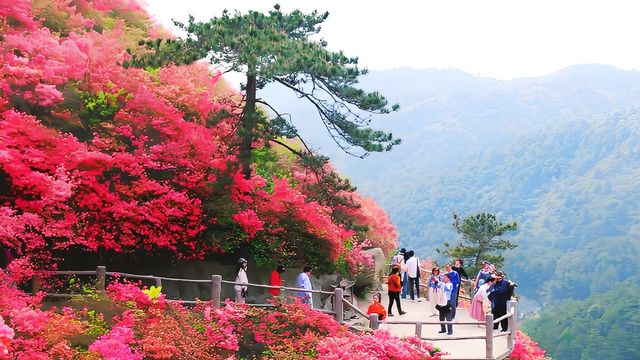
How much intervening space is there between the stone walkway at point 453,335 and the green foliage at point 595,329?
211 ft

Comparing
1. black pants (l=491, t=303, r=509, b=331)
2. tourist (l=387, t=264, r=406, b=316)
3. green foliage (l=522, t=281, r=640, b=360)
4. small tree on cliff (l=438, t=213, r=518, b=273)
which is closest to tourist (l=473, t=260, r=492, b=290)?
black pants (l=491, t=303, r=509, b=331)

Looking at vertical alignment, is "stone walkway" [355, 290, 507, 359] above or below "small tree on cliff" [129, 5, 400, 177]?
below

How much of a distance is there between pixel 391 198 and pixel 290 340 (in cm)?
16249

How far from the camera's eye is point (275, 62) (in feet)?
56.3

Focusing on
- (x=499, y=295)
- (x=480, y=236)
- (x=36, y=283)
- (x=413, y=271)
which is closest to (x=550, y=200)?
(x=480, y=236)

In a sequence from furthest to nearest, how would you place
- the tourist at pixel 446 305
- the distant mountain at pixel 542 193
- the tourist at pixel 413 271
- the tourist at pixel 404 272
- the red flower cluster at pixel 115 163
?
the distant mountain at pixel 542 193 → the tourist at pixel 404 272 → the tourist at pixel 413 271 → the tourist at pixel 446 305 → the red flower cluster at pixel 115 163

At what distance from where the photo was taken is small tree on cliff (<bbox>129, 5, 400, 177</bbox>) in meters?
17.4

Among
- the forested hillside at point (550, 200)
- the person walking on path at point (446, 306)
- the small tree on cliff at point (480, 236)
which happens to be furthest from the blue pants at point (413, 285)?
the forested hillside at point (550, 200)

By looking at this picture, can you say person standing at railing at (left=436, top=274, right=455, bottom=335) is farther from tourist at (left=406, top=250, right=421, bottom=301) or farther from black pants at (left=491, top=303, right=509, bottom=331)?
tourist at (left=406, top=250, right=421, bottom=301)

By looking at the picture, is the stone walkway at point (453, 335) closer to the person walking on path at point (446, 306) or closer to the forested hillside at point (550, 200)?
the person walking on path at point (446, 306)

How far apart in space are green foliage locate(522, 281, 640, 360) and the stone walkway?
211 ft

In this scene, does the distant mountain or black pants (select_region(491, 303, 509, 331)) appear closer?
black pants (select_region(491, 303, 509, 331))

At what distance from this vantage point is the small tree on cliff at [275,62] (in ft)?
57.1

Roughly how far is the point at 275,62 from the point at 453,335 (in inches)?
339
